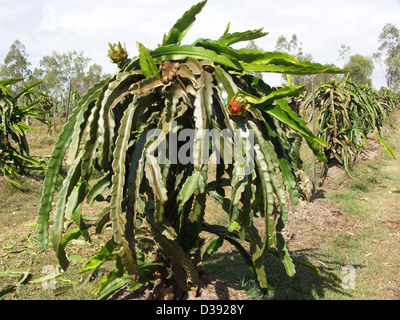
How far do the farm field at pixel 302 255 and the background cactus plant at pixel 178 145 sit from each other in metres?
0.73

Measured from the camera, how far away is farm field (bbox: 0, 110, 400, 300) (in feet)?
11.1

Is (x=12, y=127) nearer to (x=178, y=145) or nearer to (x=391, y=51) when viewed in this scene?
(x=178, y=145)

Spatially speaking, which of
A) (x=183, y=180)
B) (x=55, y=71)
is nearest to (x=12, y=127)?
(x=183, y=180)

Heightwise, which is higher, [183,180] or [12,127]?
[12,127]

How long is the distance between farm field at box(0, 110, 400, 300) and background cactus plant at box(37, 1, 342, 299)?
0.73 metres

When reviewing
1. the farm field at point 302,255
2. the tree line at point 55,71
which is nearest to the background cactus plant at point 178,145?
the farm field at point 302,255

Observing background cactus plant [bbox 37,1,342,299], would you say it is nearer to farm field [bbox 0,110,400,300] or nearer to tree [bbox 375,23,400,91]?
farm field [bbox 0,110,400,300]

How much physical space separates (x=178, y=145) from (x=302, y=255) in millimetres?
2803

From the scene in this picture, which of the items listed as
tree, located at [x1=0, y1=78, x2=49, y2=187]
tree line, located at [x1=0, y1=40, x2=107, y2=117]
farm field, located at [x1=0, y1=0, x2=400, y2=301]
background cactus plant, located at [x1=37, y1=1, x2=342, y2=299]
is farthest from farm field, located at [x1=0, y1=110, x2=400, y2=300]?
tree line, located at [x1=0, y1=40, x2=107, y2=117]

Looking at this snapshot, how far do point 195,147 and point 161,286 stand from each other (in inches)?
48.9

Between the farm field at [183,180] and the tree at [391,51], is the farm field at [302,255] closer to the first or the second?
the farm field at [183,180]

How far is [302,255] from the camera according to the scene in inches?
170

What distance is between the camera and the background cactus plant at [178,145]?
6.30 ft

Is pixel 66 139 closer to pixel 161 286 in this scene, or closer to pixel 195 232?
pixel 195 232
